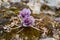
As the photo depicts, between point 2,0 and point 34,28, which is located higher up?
point 2,0

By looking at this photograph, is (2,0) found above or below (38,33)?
above

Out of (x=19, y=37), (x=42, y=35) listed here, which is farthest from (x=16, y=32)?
(x=42, y=35)

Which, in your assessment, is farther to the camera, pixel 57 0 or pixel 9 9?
pixel 57 0

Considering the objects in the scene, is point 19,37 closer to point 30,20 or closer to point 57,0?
point 30,20

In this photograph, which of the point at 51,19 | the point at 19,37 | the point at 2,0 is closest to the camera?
the point at 19,37

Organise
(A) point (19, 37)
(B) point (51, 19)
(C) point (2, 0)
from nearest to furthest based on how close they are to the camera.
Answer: (A) point (19, 37) → (B) point (51, 19) → (C) point (2, 0)

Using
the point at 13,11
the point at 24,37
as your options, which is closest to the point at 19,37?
the point at 24,37

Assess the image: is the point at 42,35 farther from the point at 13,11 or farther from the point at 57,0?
the point at 57,0

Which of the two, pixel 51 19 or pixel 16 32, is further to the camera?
pixel 51 19
